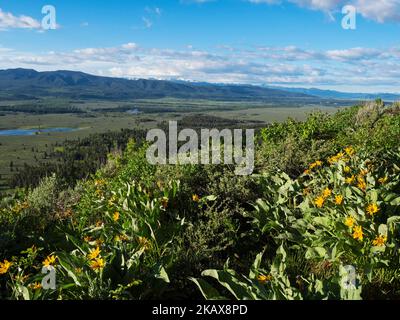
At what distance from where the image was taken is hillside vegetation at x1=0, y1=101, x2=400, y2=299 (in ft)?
11.5

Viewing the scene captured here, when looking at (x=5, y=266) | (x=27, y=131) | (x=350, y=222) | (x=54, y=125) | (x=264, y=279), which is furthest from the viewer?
(x=54, y=125)

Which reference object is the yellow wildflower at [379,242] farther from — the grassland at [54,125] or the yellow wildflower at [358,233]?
the grassland at [54,125]

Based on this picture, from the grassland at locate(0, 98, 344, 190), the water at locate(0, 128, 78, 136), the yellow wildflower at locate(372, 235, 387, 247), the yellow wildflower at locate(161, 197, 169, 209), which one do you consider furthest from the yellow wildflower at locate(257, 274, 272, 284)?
the water at locate(0, 128, 78, 136)

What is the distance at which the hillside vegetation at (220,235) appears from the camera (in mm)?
3504

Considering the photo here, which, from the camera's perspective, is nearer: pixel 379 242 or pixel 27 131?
pixel 379 242

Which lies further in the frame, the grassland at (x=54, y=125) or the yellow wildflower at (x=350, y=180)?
the grassland at (x=54, y=125)

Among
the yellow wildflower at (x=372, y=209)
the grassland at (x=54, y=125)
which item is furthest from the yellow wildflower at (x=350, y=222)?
the grassland at (x=54, y=125)

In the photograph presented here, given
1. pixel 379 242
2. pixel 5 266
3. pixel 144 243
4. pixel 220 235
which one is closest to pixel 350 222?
pixel 379 242

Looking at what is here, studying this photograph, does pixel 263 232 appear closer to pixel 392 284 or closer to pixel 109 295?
pixel 392 284

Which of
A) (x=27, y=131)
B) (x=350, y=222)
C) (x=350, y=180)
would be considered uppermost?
(x=350, y=180)

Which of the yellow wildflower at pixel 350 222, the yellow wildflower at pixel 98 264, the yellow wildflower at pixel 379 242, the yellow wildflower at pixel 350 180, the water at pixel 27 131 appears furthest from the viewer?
the water at pixel 27 131

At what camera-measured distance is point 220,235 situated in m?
4.62

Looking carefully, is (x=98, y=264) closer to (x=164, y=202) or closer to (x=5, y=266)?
(x=5, y=266)

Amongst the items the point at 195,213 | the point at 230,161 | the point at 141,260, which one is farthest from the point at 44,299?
the point at 230,161
